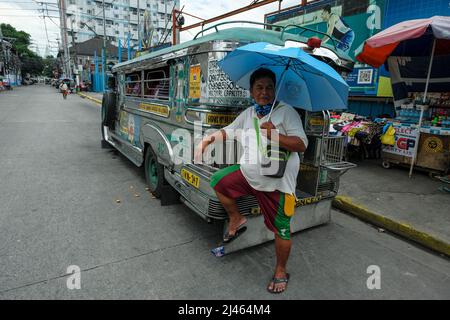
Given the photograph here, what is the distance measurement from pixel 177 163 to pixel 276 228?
1607 millimetres

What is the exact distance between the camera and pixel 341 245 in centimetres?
334

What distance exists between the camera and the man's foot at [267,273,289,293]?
249 centimetres

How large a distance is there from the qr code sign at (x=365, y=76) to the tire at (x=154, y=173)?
5908 mm

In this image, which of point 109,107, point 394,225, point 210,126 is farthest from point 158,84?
point 394,225

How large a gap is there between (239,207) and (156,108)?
2145 mm

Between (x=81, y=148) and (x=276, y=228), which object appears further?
(x=81, y=148)

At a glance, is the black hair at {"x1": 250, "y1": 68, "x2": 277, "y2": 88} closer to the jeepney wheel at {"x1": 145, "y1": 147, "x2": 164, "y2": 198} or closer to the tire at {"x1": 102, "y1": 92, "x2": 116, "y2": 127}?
the jeepney wheel at {"x1": 145, "y1": 147, "x2": 164, "y2": 198}

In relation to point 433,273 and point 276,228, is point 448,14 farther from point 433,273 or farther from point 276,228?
point 276,228

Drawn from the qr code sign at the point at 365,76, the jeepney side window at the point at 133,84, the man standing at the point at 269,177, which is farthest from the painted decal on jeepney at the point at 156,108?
the qr code sign at the point at 365,76

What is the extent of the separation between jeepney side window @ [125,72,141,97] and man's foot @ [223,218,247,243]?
332 cm

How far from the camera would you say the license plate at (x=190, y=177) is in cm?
309

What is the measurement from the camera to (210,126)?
9.84 ft

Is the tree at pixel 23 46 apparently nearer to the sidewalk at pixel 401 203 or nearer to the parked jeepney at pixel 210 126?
the parked jeepney at pixel 210 126
